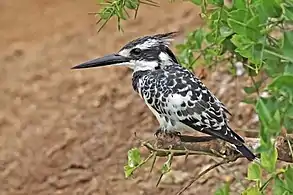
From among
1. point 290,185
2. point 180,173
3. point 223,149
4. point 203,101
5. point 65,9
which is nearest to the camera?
point 290,185

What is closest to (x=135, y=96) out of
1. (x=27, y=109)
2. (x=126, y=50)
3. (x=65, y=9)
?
(x=27, y=109)

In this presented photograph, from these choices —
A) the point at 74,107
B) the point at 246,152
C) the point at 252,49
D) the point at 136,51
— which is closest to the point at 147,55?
the point at 136,51

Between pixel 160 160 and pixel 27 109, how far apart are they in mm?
695

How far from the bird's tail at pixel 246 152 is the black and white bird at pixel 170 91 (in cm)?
5

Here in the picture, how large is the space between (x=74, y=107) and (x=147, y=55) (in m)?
1.19

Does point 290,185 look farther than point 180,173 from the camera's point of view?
No

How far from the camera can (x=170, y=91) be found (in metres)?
1.96

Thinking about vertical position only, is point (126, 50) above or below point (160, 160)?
above

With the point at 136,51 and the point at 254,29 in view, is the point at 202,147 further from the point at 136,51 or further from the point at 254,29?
the point at 254,29

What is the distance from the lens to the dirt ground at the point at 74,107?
2.94 m

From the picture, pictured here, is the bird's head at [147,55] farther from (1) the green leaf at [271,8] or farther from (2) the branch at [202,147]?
(1) the green leaf at [271,8]

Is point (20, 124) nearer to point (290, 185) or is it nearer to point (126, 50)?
point (126, 50)

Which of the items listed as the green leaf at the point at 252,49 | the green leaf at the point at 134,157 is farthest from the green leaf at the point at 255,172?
the green leaf at the point at 134,157

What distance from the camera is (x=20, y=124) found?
3215 millimetres
